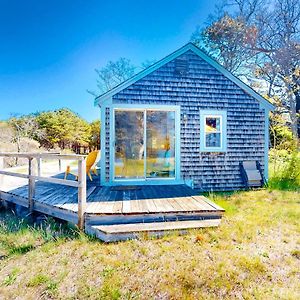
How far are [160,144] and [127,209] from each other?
327 centimetres

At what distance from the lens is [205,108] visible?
7.43 metres

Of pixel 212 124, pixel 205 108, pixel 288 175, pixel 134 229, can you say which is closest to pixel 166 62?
pixel 205 108

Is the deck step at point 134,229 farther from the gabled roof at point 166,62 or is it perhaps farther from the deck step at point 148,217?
the gabled roof at point 166,62

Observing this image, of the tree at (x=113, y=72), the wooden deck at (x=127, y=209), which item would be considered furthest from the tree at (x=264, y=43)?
the wooden deck at (x=127, y=209)

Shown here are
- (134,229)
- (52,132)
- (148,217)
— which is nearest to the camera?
(134,229)

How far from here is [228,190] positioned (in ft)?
24.9

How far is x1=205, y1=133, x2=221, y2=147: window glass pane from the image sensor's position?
24.6 ft

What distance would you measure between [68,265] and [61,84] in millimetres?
19276

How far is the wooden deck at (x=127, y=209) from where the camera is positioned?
13.3 ft

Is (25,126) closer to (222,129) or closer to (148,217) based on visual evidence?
(222,129)

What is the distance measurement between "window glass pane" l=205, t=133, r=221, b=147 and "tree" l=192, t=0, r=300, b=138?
43.0ft

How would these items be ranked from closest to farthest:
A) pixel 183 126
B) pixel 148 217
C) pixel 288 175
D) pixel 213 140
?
pixel 148 217 → pixel 183 126 → pixel 213 140 → pixel 288 175

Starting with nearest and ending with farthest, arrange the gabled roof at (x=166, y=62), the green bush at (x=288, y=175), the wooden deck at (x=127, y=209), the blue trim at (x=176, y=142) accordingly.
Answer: the wooden deck at (x=127, y=209) < the gabled roof at (x=166, y=62) < the blue trim at (x=176, y=142) < the green bush at (x=288, y=175)

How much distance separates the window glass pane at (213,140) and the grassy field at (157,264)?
331 cm
